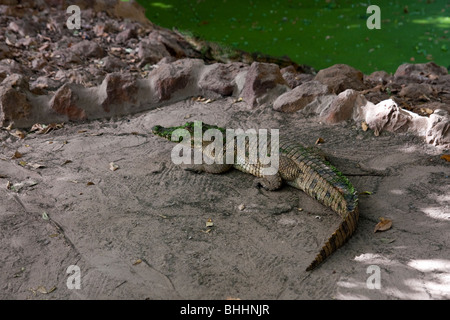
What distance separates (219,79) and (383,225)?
11.2ft

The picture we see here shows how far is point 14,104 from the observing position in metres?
5.49

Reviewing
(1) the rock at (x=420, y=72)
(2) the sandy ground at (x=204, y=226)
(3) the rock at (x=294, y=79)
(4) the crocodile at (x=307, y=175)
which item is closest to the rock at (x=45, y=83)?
(2) the sandy ground at (x=204, y=226)

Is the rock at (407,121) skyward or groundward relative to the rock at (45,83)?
groundward

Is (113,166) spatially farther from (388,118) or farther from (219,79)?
(388,118)

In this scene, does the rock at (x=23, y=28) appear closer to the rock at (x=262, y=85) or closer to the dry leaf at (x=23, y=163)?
the dry leaf at (x=23, y=163)

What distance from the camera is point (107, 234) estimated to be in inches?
141

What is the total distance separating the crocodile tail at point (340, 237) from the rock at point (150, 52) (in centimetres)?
494

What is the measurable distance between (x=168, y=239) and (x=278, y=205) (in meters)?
1.05

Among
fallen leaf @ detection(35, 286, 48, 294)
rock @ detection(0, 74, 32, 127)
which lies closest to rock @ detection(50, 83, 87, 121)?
rock @ detection(0, 74, 32, 127)

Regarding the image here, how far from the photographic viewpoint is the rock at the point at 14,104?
544cm
